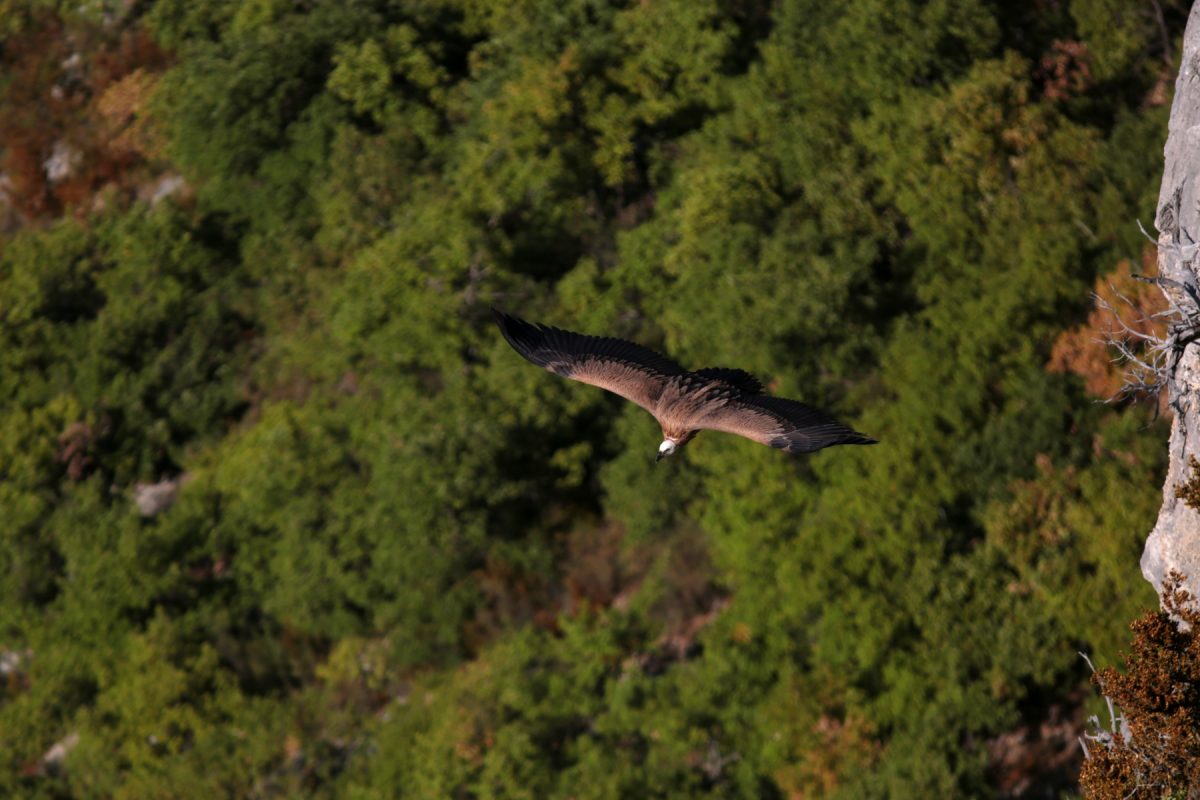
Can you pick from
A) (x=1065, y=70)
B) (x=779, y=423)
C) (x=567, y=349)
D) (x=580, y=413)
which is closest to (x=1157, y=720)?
(x=779, y=423)

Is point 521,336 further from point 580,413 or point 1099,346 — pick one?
point 580,413

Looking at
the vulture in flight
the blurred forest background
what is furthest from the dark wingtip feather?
the blurred forest background

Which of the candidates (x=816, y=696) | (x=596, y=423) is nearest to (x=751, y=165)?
(x=596, y=423)

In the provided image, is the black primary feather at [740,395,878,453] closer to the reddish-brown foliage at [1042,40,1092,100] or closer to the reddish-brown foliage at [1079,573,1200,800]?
the reddish-brown foliage at [1079,573,1200,800]

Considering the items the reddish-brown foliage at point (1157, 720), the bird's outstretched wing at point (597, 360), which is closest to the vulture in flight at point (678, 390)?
the bird's outstretched wing at point (597, 360)

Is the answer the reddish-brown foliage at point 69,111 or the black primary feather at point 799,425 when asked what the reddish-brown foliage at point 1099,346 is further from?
the reddish-brown foliage at point 69,111

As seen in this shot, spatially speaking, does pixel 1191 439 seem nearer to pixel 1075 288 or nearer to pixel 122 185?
pixel 1075 288
